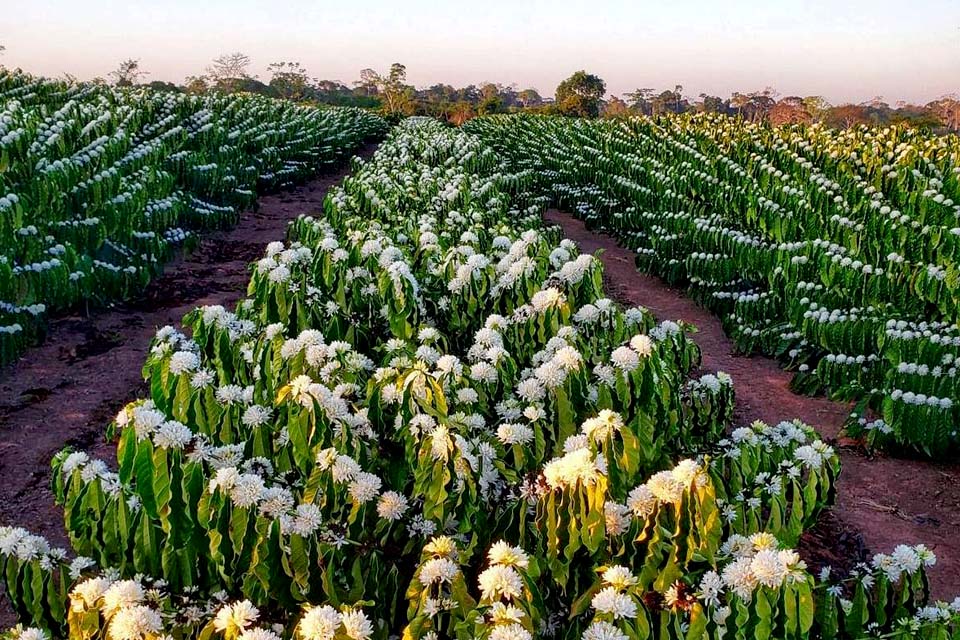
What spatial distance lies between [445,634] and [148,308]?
27.3 ft

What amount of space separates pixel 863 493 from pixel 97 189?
841 cm

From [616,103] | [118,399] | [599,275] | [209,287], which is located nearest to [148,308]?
[209,287]

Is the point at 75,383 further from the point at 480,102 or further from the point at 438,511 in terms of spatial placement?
the point at 480,102

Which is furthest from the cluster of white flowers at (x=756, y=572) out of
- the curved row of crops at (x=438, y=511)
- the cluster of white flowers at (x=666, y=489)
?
the cluster of white flowers at (x=666, y=489)

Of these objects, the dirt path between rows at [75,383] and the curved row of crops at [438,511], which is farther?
the dirt path between rows at [75,383]

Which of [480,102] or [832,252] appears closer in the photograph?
[832,252]

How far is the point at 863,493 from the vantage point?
5.78 metres

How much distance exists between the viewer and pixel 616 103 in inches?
2677

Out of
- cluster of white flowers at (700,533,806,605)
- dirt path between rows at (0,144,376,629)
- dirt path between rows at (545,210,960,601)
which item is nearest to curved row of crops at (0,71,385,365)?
dirt path between rows at (0,144,376,629)

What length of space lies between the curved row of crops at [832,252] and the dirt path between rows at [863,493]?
0.70 ft

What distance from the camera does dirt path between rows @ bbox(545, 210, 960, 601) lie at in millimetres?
5004

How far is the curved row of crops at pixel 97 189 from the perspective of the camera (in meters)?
7.34

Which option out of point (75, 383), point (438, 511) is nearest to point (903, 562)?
point (438, 511)

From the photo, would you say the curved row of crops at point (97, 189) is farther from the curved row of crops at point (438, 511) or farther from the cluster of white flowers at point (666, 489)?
the cluster of white flowers at point (666, 489)
